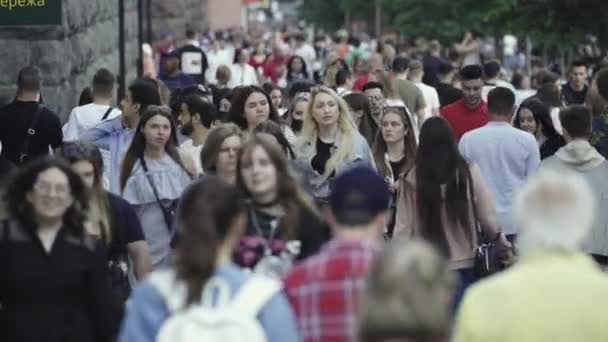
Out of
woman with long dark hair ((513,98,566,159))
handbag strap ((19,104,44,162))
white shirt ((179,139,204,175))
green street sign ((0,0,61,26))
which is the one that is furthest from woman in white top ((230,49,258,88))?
white shirt ((179,139,204,175))

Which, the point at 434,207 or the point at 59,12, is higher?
the point at 59,12

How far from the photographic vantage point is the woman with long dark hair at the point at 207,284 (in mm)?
7117

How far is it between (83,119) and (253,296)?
9.64m

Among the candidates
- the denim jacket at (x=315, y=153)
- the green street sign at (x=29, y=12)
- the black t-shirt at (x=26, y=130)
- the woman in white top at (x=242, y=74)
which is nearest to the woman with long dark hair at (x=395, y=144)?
the denim jacket at (x=315, y=153)

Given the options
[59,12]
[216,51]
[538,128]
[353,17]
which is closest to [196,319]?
[538,128]

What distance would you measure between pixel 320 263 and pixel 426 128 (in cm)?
428

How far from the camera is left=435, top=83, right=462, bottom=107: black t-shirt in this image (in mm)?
22125

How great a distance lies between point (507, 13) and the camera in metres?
27.9

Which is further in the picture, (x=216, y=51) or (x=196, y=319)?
(x=216, y=51)

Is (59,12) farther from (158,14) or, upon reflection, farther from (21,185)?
(158,14)

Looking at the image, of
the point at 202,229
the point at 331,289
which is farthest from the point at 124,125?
the point at 202,229

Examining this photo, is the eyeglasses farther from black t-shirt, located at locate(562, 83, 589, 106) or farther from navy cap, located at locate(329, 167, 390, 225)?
black t-shirt, located at locate(562, 83, 589, 106)

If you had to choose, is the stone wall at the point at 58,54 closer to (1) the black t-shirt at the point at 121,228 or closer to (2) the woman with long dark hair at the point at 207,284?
(1) the black t-shirt at the point at 121,228

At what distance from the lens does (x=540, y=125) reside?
632 inches
